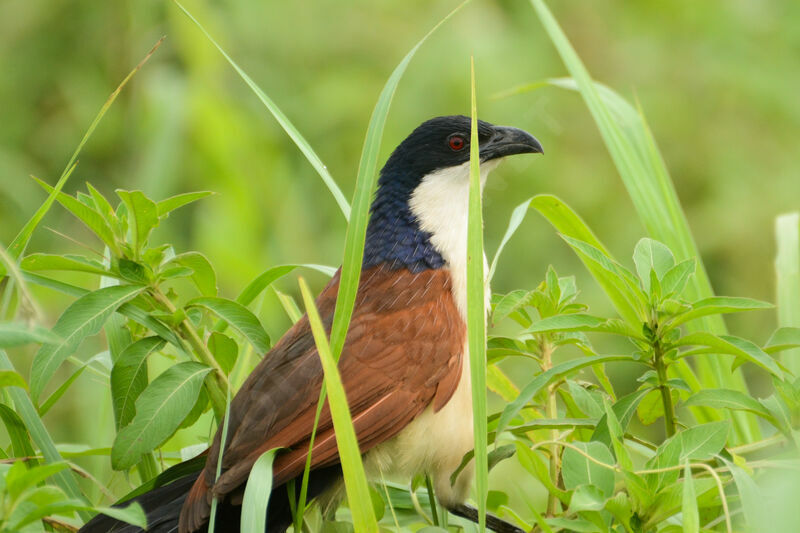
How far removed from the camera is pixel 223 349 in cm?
158

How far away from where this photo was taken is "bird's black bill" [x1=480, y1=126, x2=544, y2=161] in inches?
85.0

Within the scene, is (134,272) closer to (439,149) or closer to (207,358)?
(207,358)

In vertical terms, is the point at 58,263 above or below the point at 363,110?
below

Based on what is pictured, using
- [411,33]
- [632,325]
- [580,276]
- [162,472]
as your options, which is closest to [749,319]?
[580,276]

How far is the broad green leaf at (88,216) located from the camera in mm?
1444

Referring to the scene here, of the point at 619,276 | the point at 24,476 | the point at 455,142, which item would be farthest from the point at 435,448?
the point at 24,476

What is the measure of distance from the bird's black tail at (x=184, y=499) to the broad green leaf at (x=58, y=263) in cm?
34

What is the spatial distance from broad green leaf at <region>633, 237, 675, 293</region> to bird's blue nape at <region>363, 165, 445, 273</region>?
22.9 inches

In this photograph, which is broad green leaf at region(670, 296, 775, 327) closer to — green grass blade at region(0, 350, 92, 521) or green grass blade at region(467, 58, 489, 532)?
green grass blade at region(467, 58, 489, 532)

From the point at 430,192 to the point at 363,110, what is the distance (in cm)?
198

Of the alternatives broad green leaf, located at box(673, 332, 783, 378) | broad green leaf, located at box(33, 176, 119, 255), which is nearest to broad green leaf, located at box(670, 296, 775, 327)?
broad green leaf, located at box(673, 332, 783, 378)

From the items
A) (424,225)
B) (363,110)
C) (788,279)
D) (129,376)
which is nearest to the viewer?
(129,376)

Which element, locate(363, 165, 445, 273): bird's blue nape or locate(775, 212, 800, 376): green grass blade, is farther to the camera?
locate(363, 165, 445, 273): bird's blue nape

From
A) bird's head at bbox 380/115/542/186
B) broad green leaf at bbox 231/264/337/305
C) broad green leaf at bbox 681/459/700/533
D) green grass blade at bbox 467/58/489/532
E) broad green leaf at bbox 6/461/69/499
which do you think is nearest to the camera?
broad green leaf at bbox 6/461/69/499
